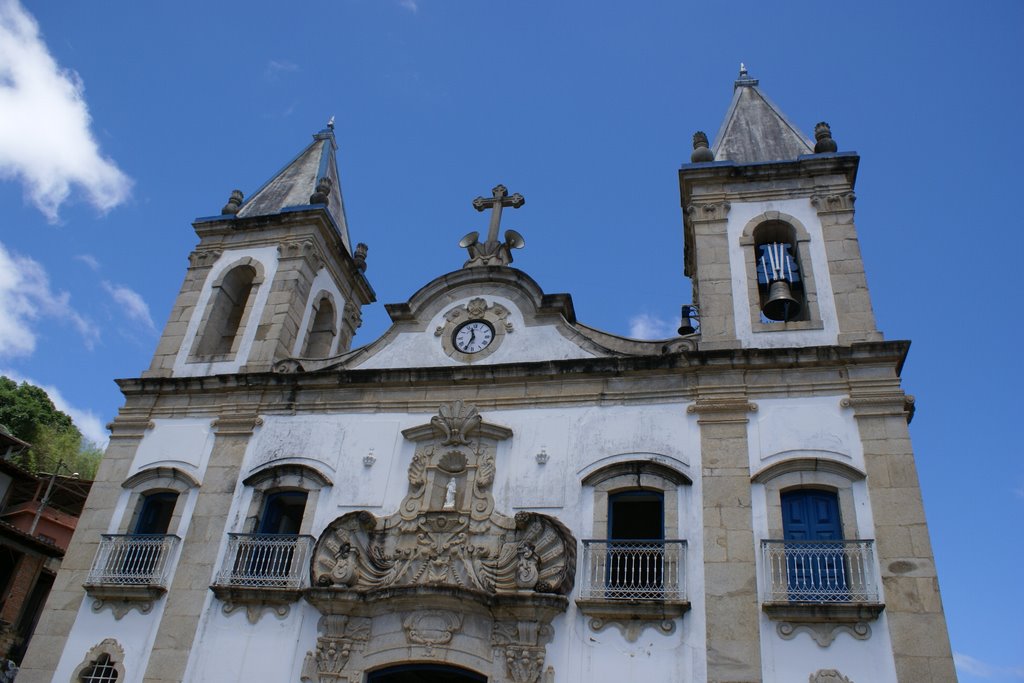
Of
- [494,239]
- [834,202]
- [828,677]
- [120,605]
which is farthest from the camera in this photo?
[494,239]

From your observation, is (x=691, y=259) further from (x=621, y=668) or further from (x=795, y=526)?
(x=621, y=668)

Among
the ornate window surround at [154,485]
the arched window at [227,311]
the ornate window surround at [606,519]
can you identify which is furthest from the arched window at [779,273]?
the ornate window surround at [154,485]

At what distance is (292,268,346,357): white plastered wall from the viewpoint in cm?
1627

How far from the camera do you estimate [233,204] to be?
1784cm

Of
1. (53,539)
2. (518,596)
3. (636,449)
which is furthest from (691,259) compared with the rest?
(53,539)

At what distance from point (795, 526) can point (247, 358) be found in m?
9.63

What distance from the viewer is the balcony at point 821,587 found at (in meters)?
10.0

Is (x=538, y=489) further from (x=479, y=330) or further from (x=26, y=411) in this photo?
(x=26, y=411)

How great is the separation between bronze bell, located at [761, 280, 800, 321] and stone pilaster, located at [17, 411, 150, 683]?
10.6 meters

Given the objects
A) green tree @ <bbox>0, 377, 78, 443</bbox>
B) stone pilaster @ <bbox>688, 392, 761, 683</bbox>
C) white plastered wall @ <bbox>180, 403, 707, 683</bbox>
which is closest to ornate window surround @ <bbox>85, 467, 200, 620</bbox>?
white plastered wall @ <bbox>180, 403, 707, 683</bbox>

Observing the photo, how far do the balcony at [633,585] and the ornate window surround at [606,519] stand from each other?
12mm

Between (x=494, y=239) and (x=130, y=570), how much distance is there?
26.2ft

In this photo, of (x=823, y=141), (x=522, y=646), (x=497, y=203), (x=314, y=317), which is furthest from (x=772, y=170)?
(x=314, y=317)

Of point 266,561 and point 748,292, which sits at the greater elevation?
point 748,292
